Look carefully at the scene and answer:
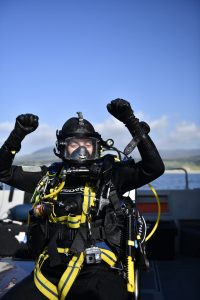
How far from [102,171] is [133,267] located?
0.75 meters

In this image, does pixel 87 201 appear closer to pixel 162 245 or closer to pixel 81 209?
pixel 81 209

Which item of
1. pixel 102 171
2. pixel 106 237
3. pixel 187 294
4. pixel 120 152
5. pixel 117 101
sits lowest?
pixel 187 294

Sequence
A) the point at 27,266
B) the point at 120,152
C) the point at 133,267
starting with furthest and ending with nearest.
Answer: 1. the point at 27,266
2. the point at 120,152
3. the point at 133,267

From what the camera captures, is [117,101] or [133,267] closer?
[133,267]

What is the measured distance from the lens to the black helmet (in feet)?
9.67

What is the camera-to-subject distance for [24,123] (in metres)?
3.11

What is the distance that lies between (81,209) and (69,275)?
496 millimetres

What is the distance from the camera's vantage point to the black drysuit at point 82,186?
94.4 inches

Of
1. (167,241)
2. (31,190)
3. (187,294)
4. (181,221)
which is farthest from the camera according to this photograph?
(181,221)

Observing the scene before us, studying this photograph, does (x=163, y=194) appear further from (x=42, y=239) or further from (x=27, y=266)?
(x=42, y=239)

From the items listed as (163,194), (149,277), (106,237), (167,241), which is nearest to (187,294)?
(149,277)

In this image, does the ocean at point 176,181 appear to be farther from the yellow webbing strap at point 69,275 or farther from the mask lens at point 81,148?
the yellow webbing strap at point 69,275

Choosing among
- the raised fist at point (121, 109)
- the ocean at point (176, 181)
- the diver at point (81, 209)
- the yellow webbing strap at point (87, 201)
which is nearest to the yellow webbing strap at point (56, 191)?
the diver at point (81, 209)

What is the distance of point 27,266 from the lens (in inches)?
181
